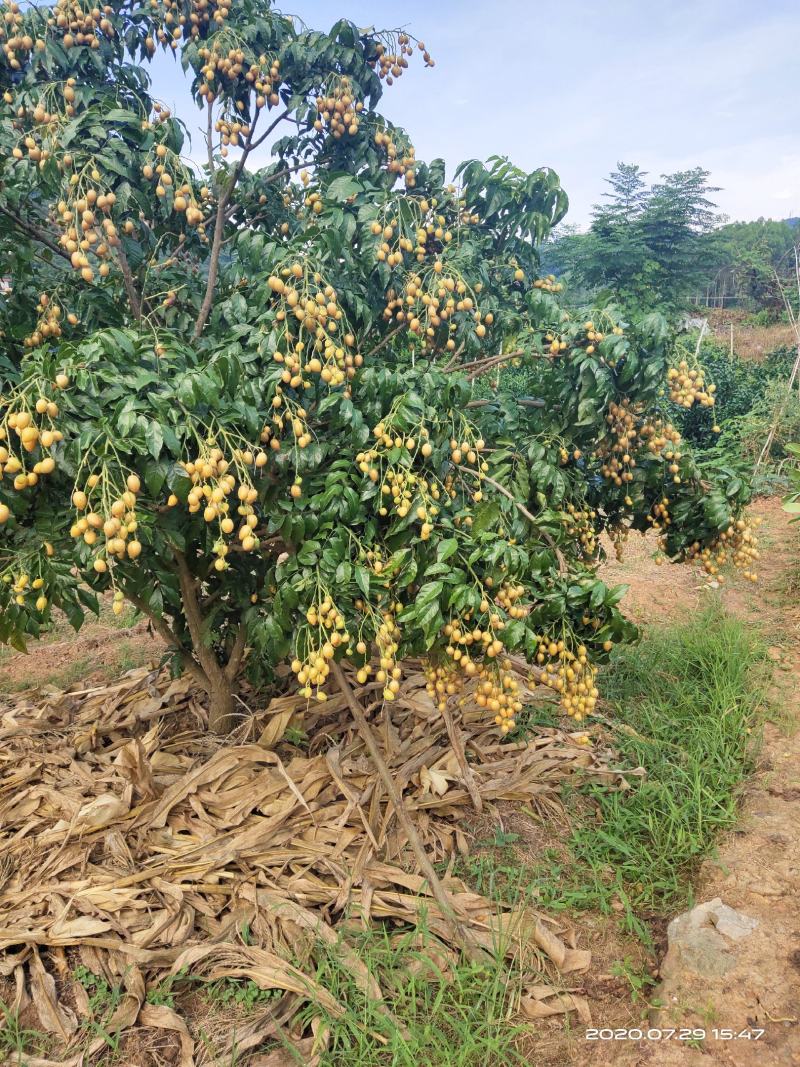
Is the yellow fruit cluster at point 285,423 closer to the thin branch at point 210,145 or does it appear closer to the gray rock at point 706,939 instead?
the thin branch at point 210,145

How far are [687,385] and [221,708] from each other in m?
2.61

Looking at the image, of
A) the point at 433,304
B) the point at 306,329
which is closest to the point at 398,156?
the point at 433,304

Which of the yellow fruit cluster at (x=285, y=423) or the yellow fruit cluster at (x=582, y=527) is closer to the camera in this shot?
the yellow fruit cluster at (x=285, y=423)

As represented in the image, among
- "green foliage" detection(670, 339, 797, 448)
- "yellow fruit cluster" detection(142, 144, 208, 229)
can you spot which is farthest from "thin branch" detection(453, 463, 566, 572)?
"green foliage" detection(670, 339, 797, 448)

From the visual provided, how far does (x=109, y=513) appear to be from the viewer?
181 cm

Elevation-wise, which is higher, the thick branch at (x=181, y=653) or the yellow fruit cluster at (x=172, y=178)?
the yellow fruit cluster at (x=172, y=178)

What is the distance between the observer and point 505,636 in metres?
2.14

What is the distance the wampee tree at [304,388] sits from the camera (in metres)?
2.07

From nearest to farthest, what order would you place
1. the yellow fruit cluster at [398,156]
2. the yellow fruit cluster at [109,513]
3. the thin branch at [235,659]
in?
the yellow fruit cluster at [109,513]
the yellow fruit cluster at [398,156]
the thin branch at [235,659]

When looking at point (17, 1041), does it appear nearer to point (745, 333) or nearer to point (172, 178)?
point (172, 178)

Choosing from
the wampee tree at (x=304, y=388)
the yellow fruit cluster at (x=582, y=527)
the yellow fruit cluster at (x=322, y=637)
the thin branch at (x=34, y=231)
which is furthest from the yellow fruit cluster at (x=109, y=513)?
the yellow fruit cluster at (x=582, y=527)

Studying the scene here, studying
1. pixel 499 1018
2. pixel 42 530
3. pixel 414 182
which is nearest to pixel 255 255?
pixel 414 182

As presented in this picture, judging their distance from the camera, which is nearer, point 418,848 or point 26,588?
point 26,588

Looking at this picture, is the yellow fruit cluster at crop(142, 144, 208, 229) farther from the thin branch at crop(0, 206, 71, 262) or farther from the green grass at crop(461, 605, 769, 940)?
the green grass at crop(461, 605, 769, 940)
